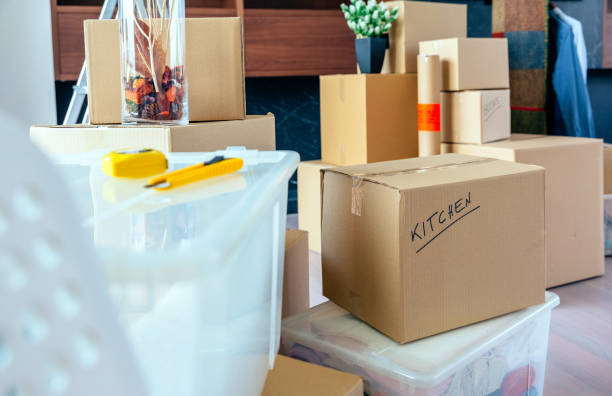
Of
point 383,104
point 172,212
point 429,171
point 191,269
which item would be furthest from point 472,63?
point 191,269

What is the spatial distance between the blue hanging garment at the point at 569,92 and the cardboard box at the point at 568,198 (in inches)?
20.2

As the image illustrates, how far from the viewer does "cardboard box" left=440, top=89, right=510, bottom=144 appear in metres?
2.26

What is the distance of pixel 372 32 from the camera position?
260 cm

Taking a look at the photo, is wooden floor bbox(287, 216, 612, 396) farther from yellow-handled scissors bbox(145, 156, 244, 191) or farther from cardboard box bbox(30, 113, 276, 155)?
yellow-handled scissors bbox(145, 156, 244, 191)

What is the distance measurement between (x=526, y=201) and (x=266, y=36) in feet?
6.97

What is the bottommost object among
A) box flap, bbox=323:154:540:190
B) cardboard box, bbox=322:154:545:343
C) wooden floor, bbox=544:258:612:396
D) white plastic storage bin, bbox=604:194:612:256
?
wooden floor, bbox=544:258:612:396

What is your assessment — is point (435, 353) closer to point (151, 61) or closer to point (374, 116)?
point (151, 61)

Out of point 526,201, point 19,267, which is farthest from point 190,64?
point 19,267

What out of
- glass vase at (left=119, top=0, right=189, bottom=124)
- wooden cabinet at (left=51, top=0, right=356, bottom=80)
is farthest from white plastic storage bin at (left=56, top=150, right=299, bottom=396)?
wooden cabinet at (left=51, top=0, right=356, bottom=80)

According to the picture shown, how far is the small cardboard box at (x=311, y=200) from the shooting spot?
9.05 feet

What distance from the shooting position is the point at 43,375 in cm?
24

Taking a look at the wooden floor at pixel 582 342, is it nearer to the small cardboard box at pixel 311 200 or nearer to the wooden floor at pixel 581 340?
the wooden floor at pixel 581 340

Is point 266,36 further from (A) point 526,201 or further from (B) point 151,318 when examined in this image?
(B) point 151,318

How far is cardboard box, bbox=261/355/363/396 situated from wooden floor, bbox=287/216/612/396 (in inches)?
27.8
